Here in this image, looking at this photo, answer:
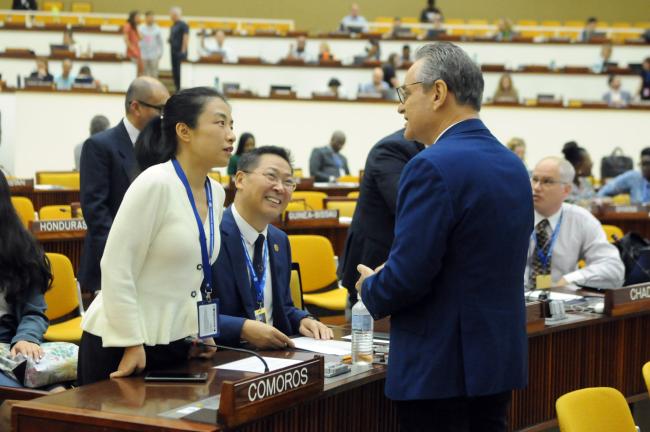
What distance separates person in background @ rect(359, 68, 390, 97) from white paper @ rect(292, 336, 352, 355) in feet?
36.6

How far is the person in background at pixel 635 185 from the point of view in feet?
29.4

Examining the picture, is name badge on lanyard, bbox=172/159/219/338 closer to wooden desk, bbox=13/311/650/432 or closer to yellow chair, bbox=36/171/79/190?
wooden desk, bbox=13/311/650/432

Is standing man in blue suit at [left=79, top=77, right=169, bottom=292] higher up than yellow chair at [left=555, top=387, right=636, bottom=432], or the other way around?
standing man in blue suit at [left=79, top=77, right=169, bottom=292]

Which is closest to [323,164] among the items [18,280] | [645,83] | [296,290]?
[645,83]

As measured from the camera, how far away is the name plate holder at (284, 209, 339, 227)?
6.95 m

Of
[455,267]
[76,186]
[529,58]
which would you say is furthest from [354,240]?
[529,58]

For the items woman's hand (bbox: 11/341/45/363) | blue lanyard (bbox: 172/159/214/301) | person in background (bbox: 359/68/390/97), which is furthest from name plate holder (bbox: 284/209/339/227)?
person in background (bbox: 359/68/390/97)

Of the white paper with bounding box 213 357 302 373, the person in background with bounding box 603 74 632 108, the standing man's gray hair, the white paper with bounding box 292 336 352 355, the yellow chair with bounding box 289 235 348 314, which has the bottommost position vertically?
the yellow chair with bounding box 289 235 348 314

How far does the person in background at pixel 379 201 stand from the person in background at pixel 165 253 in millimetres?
1383

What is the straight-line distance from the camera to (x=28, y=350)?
10.2 ft

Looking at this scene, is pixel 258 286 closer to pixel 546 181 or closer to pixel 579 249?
pixel 546 181

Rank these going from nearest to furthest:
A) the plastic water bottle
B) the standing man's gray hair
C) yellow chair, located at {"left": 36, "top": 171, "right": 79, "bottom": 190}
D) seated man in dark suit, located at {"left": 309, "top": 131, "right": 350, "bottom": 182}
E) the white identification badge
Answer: the standing man's gray hair
the white identification badge
the plastic water bottle
yellow chair, located at {"left": 36, "top": 171, "right": 79, "bottom": 190}
seated man in dark suit, located at {"left": 309, "top": 131, "right": 350, "bottom": 182}

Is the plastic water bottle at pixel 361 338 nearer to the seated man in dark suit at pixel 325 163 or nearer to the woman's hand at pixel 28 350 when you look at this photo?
the woman's hand at pixel 28 350

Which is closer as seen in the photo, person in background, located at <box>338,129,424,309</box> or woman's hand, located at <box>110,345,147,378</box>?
woman's hand, located at <box>110,345,147,378</box>
